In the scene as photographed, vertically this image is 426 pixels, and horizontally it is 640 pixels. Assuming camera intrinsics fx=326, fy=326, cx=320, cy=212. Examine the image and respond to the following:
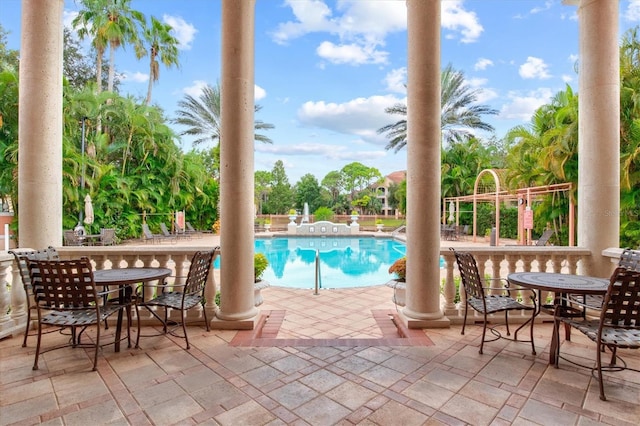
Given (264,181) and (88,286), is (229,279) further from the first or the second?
(264,181)

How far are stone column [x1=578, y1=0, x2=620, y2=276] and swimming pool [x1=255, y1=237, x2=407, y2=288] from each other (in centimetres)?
532

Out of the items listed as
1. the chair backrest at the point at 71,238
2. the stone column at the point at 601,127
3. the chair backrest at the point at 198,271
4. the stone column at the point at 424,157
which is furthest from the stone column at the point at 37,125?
the chair backrest at the point at 71,238

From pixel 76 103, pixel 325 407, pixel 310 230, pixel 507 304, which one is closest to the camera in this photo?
pixel 325 407

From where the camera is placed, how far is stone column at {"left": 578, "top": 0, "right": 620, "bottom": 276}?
3.95 meters

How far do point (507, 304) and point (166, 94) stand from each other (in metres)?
24.3

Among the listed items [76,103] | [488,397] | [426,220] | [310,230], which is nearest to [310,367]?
[488,397]

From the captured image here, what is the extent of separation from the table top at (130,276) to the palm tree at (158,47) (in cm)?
1928

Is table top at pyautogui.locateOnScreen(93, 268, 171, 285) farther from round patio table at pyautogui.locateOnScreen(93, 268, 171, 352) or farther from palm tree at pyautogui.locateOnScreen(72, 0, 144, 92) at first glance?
palm tree at pyautogui.locateOnScreen(72, 0, 144, 92)

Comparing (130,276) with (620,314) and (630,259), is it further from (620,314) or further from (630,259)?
(630,259)

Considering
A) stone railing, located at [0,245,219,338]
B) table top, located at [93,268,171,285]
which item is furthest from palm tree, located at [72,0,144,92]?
table top, located at [93,268,171,285]

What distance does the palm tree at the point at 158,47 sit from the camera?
760 inches

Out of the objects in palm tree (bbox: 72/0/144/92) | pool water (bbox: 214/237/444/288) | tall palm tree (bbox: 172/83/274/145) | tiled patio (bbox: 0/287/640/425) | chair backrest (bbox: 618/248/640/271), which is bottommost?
pool water (bbox: 214/237/444/288)

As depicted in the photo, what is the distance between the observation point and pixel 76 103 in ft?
41.6

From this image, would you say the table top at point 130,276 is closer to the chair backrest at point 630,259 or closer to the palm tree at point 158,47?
the chair backrest at point 630,259
